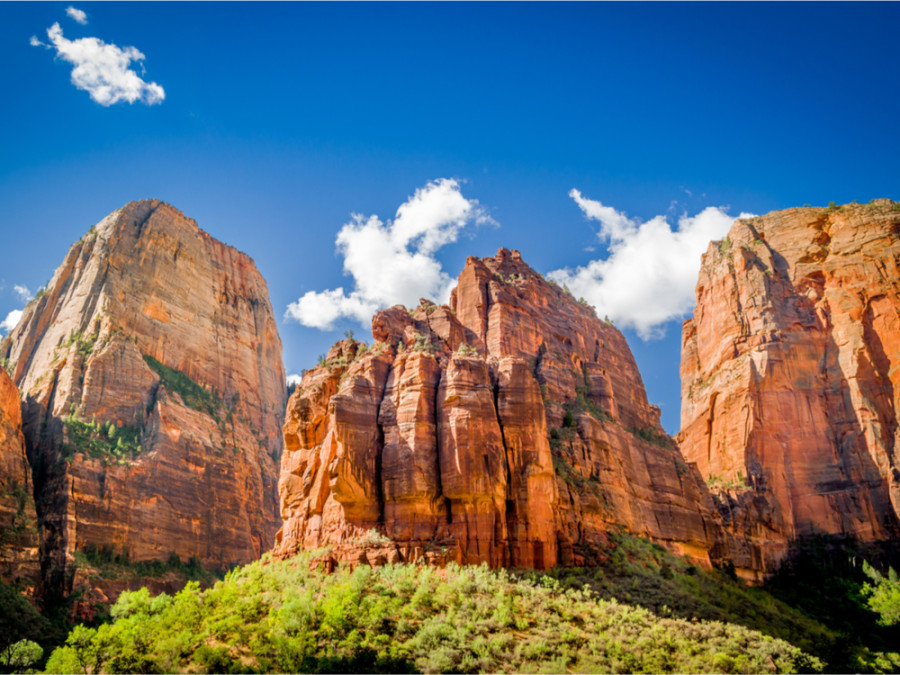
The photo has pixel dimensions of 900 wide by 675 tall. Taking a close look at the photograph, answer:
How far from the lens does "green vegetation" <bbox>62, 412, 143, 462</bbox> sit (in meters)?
82.4

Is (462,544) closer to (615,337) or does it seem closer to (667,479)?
(667,479)

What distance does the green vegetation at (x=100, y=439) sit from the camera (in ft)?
270

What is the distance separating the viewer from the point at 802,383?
83.4 metres

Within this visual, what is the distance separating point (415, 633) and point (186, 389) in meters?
74.7

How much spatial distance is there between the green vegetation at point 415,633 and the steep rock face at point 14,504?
29527 millimetres

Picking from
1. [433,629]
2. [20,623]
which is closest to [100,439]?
[20,623]

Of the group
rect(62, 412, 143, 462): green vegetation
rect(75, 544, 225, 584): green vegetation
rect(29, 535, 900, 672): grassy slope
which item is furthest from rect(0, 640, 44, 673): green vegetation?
rect(62, 412, 143, 462): green vegetation

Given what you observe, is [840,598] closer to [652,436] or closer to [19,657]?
[652,436]

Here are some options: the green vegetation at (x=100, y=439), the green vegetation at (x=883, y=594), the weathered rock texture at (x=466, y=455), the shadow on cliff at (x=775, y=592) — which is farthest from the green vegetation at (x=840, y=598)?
the green vegetation at (x=100, y=439)

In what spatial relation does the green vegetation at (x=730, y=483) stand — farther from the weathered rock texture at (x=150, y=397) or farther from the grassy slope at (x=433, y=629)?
the weathered rock texture at (x=150, y=397)

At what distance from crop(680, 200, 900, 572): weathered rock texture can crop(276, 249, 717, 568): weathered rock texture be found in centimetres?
1559

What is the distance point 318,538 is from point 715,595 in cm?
2739

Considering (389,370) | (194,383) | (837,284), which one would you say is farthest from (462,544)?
(194,383)

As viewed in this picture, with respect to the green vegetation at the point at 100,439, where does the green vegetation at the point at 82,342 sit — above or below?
above
